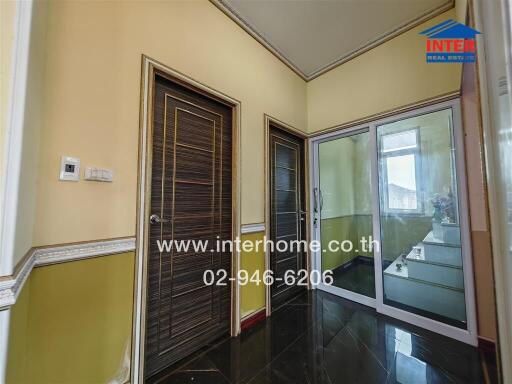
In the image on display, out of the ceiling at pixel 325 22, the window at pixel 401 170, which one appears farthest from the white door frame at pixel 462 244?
the ceiling at pixel 325 22

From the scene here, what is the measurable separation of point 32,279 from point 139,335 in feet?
2.15

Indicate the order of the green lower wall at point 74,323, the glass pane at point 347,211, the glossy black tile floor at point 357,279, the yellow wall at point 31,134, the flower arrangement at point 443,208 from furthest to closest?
the glass pane at point 347,211
the glossy black tile floor at point 357,279
the flower arrangement at point 443,208
the green lower wall at point 74,323
the yellow wall at point 31,134

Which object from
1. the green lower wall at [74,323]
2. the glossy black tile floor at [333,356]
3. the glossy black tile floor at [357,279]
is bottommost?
the glossy black tile floor at [333,356]

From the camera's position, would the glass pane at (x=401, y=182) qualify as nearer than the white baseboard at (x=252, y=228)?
No

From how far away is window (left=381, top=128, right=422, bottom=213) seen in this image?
85.1 inches

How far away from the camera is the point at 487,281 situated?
1656mm

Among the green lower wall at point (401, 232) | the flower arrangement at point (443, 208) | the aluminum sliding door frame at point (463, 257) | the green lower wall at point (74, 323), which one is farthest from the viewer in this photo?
the green lower wall at point (401, 232)

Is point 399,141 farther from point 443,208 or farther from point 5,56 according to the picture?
point 5,56

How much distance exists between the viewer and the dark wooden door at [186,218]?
1.48 metres

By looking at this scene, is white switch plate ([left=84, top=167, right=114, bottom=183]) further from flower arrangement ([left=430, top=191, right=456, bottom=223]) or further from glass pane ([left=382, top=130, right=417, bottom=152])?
flower arrangement ([left=430, top=191, right=456, bottom=223])

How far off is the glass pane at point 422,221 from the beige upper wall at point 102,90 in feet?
6.80

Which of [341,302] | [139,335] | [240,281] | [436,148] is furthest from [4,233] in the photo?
[436,148]

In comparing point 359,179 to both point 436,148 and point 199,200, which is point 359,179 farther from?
point 199,200

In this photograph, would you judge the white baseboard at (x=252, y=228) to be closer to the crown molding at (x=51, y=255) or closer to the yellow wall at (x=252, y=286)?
the yellow wall at (x=252, y=286)
